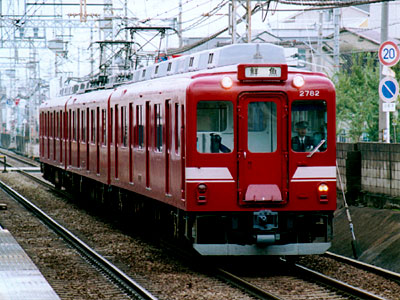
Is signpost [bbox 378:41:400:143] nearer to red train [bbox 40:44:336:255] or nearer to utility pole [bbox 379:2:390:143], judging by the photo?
A: utility pole [bbox 379:2:390:143]

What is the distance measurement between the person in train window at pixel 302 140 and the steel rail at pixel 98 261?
8.41 feet

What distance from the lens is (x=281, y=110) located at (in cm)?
1058

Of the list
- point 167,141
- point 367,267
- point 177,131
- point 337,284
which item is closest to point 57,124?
point 167,141

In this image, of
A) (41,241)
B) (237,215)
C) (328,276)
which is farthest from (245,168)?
(41,241)

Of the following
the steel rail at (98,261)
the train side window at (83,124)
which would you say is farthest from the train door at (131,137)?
the train side window at (83,124)

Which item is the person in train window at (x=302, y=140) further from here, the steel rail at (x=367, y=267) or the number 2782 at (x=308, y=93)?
the steel rail at (x=367, y=267)

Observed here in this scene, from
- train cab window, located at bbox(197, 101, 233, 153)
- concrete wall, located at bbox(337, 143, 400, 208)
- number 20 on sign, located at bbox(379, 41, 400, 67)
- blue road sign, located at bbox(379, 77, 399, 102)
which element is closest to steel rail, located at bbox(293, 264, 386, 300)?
train cab window, located at bbox(197, 101, 233, 153)

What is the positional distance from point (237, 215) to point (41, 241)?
4.92m

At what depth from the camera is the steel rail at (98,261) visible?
9.52 meters

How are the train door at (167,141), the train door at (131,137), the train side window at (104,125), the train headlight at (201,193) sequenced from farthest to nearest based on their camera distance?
the train side window at (104,125) → the train door at (131,137) → the train door at (167,141) → the train headlight at (201,193)

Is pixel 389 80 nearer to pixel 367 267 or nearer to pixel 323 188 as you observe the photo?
pixel 323 188

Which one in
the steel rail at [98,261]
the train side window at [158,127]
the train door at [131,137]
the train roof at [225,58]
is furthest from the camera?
the train door at [131,137]

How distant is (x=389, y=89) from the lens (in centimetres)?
1380

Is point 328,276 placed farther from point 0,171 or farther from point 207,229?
point 0,171
